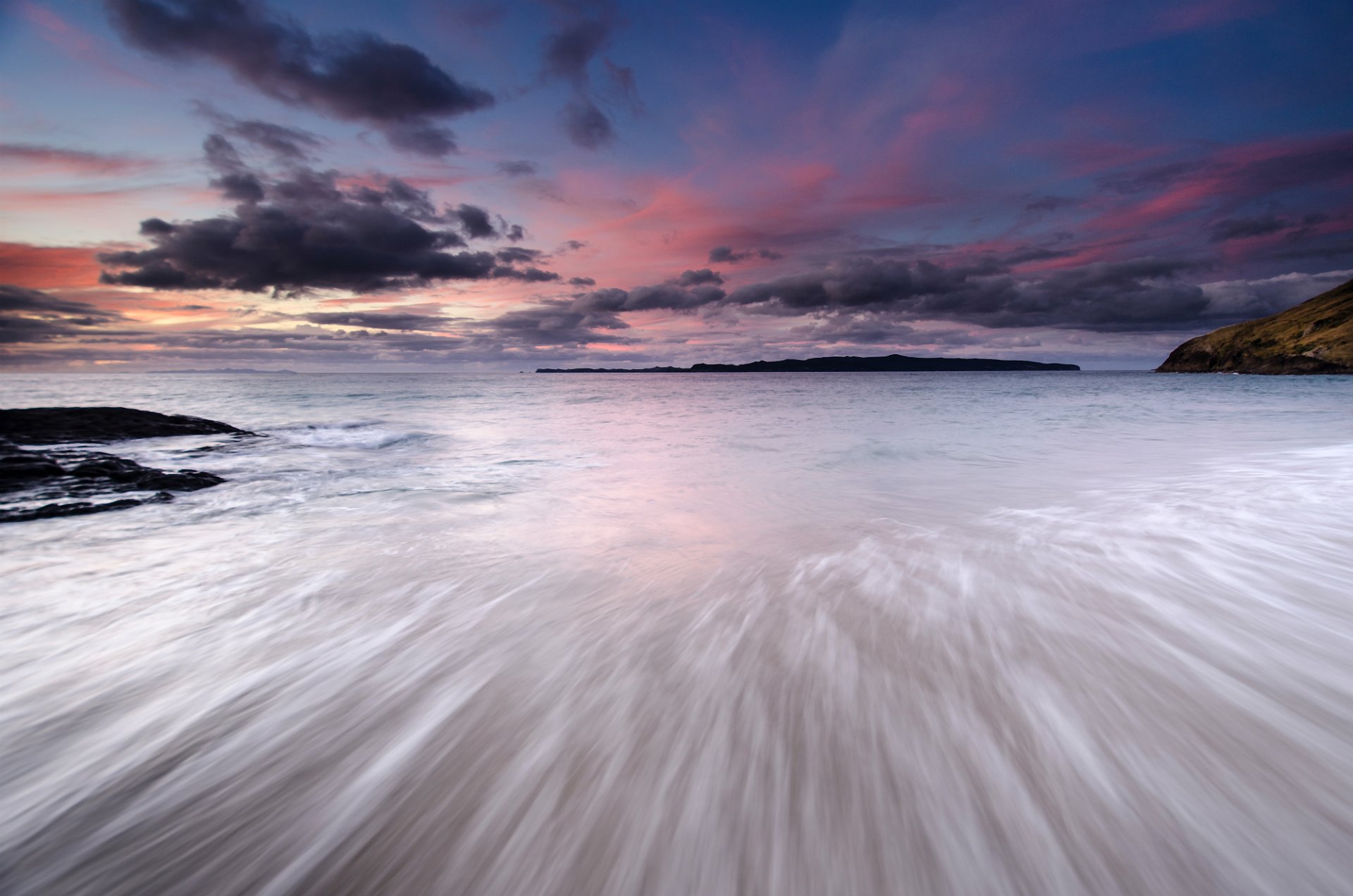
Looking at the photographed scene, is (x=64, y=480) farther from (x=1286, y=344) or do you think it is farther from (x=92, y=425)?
(x=1286, y=344)

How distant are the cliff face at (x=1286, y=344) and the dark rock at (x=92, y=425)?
117m

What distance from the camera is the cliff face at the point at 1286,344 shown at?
73.9 meters

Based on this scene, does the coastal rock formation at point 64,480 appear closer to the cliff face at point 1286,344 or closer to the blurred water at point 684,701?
the blurred water at point 684,701

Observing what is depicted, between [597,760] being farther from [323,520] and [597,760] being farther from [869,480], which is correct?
[869,480]

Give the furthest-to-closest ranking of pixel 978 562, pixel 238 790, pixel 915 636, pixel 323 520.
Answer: pixel 323 520 < pixel 978 562 < pixel 915 636 < pixel 238 790

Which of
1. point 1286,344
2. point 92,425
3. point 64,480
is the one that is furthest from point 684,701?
point 1286,344

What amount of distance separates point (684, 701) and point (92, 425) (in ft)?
64.4

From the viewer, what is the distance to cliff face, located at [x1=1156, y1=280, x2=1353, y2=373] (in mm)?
73938

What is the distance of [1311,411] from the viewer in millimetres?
20062

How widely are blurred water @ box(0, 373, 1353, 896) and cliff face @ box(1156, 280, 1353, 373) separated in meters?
108

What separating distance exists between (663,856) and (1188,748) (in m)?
2.06

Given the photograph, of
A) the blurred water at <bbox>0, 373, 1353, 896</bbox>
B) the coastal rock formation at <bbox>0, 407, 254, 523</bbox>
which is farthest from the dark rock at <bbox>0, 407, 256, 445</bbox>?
the blurred water at <bbox>0, 373, 1353, 896</bbox>

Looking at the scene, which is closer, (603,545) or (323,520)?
(603,545)

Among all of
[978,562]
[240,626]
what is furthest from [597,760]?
[978,562]
